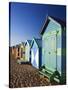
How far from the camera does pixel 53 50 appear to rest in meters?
2.03

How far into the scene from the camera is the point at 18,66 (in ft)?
6.40

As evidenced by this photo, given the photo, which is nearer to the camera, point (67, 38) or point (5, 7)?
point (5, 7)

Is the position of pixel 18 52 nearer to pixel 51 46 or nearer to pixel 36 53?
pixel 36 53

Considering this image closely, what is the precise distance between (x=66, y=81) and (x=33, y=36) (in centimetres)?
53

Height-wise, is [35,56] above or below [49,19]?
below

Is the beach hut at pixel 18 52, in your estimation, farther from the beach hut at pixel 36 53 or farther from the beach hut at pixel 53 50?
the beach hut at pixel 53 50

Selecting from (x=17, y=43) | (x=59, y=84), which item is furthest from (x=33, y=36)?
(x=59, y=84)

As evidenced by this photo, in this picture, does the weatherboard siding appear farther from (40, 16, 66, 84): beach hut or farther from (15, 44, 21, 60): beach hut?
(15, 44, 21, 60): beach hut

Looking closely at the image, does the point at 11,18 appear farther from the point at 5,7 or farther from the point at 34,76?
the point at 34,76

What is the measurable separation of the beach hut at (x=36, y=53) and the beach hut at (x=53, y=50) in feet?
0.12

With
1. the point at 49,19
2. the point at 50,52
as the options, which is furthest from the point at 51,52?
the point at 49,19

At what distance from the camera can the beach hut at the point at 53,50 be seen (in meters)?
2.01

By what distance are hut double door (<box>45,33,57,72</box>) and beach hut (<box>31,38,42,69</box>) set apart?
2.6 inches

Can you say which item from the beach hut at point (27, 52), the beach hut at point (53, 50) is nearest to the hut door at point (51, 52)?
the beach hut at point (53, 50)
